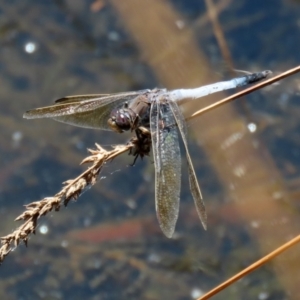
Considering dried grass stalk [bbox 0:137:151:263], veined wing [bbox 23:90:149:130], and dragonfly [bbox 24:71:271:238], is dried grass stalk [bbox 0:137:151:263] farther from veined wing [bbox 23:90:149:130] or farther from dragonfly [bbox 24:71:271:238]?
veined wing [bbox 23:90:149:130]

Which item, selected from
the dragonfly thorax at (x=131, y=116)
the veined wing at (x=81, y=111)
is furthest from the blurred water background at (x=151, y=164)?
the veined wing at (x=81, y=111)

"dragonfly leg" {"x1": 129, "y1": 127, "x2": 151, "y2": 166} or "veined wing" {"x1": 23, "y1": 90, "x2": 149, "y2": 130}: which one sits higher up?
"veined wing" {"x1": 23, "y1": 90, "x2": 149, "y2": 130}

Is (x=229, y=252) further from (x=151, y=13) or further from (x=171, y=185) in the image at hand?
(x=171, y=185)

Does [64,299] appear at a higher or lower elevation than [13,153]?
lower

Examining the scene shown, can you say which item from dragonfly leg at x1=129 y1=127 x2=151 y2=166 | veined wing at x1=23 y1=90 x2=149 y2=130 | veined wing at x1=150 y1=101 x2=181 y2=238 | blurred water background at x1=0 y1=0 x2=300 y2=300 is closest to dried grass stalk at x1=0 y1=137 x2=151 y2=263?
dragonfly leg at x1=129 y1=127 x2=151 y2=166

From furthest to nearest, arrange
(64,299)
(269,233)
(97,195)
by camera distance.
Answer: (97,195)
(64,299)
(269,233)

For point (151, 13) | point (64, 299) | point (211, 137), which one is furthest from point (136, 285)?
point (151, 13)

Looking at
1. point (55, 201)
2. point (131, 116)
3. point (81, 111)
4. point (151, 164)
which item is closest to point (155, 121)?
point (131, 116)
